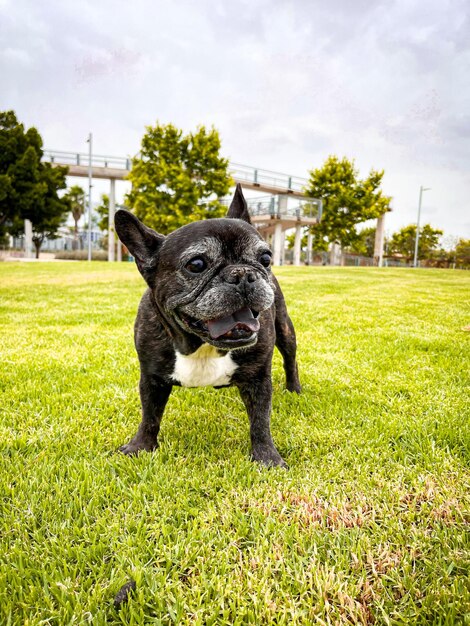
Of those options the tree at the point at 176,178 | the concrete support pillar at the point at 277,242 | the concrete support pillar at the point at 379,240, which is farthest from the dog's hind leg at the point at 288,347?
the concrete support pillar at the point at 379,240

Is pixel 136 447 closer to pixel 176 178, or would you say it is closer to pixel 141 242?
pixel 141 242

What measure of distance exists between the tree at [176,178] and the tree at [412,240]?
43365 mm

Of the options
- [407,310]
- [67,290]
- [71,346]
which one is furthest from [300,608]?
[67,290]

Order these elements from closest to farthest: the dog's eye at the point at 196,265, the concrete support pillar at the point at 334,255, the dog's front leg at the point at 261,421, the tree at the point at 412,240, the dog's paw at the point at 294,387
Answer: the dog's eye at the point at 196,265, the dog's front leg at the point at 261,421, the dog's paw at the point at 294,387, the concrete support pillar at the point at 334,255, the tree at the point at 412,240

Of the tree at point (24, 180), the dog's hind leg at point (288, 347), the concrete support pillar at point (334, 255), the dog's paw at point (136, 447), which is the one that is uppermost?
the tree at point (24, 180)

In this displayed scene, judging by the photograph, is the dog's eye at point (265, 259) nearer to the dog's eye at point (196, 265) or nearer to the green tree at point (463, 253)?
the dog's eye at point (196, 265)

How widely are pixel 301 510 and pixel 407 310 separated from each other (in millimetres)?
7758

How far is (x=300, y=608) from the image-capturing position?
1352 millimetres

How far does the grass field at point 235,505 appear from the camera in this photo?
1.37 m

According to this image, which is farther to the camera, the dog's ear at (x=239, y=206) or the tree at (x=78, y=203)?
the tree at (x=78, y=203)

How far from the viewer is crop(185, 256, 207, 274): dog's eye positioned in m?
2.23

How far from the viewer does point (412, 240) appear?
6469cm

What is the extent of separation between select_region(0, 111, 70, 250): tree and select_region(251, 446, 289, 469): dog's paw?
31997 millimetres

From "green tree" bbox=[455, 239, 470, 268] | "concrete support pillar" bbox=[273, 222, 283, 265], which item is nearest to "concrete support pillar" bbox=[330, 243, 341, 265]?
"concrete support pillar" bbox=[273, 222, 283, 265]
